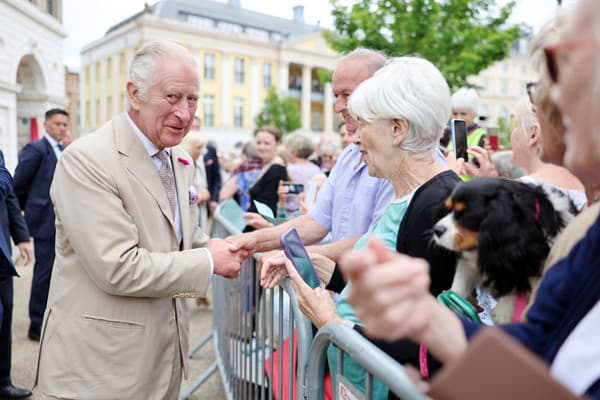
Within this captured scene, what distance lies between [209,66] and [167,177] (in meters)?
46.2

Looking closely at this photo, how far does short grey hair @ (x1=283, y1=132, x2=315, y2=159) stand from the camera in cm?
632

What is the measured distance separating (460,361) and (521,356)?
84mm

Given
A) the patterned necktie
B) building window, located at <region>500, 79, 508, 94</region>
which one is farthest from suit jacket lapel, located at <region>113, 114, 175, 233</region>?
building window, located at <region>500, 79, 508, 94</region>

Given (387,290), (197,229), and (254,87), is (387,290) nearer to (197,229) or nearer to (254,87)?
(197,229)

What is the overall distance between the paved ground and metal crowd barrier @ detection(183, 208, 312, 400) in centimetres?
21

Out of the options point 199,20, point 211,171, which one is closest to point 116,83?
point 199,20

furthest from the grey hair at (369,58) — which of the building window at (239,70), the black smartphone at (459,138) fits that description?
the building window at (239,70)

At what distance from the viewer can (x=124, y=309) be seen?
2.19 meters

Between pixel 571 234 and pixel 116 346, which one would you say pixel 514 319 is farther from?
pixel 116 346

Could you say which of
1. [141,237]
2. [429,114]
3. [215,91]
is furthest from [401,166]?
[215,91]

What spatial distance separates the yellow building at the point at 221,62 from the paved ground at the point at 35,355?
37.7 meters

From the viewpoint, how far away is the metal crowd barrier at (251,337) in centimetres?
218

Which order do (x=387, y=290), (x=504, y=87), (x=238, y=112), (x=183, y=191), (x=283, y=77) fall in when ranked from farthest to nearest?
1. (x=504, y=87)
2. (x=283, y=77)
3. (x=238, y=112)
4. (x=183, y=191)
5. (x=387, y=290)

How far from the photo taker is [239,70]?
1911 inches
